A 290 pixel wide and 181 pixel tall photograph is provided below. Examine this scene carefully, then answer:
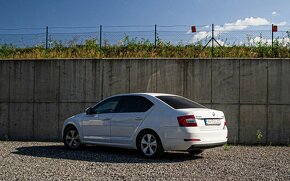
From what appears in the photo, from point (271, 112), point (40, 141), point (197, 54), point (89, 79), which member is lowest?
point (40, 141)

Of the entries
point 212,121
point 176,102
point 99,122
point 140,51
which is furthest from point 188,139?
point 140,51

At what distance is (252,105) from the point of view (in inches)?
520

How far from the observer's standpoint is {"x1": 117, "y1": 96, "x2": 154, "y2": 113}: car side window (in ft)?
31.4

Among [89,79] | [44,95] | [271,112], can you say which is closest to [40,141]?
[44,95]

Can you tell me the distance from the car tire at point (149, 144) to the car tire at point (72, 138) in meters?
2.20

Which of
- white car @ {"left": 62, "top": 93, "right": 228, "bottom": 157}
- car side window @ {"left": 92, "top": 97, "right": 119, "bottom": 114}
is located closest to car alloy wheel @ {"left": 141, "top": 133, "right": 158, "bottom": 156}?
white car @ {"left": 62, "top": 93, "right": 228, "bottom": 157}

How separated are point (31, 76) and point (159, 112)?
690cm

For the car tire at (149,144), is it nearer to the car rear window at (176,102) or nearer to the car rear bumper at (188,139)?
the car rear bumper at (188,139)

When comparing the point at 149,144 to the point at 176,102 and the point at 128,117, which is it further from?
the point at 176,102

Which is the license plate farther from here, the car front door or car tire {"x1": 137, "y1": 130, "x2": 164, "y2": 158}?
the car front door

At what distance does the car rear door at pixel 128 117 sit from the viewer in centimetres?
952

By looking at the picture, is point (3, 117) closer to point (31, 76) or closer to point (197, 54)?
point (31, 76)

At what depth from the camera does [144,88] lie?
1373 centimetres

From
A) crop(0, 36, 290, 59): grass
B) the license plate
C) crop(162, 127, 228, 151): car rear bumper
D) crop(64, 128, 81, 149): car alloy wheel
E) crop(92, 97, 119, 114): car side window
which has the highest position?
crop(0, 36, 290, 59): grass
